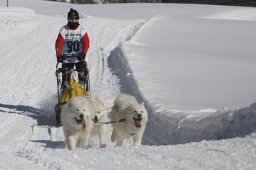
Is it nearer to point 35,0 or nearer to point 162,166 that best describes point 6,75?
point 162,166

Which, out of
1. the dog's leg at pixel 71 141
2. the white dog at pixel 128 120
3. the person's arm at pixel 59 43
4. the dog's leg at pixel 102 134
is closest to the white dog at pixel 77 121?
the dog's leg at pixel 71 141

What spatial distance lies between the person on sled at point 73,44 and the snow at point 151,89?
1085 millimetres

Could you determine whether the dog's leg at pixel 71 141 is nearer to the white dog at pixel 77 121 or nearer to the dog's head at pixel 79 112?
the white dog at pixel 77 121

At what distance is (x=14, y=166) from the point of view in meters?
6.23

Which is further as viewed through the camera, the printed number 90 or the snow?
the printed number 90

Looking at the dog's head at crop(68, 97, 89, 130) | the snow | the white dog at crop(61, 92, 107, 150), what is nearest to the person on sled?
the snow

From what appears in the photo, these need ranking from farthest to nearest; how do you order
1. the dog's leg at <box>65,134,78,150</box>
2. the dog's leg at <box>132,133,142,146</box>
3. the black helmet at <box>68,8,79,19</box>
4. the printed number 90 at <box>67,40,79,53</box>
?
the printed number 90 at <box>67,40,79,53</box> → the black helmet at <box>68,8,79,19</box> → the dog's leg at <box>132,133,142,146</box> → the dog's leg at <box>65,134,78,150</box>

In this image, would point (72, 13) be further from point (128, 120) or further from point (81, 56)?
point (128, 120)

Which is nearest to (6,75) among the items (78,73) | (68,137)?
(78,73)

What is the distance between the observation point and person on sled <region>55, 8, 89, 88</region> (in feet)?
34.8

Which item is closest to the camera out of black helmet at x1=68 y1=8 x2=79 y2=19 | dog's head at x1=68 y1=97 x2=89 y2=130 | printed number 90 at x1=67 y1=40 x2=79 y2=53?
dog's head at x1=68 y1=97 x2=89 y2=130

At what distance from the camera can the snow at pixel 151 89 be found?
668 centimetres

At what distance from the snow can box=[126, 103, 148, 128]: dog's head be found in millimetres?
500

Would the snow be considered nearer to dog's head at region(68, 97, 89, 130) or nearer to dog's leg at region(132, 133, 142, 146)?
dog's leg at region(132, 133, 142, 146)
